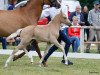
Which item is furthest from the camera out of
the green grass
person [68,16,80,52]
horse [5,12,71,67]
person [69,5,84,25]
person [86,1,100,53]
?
person [69,5,84,25]

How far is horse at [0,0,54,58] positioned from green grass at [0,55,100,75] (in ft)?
2.54

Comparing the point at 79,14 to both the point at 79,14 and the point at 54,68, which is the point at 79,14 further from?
the point at 54,68

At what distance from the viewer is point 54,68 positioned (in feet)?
46.1

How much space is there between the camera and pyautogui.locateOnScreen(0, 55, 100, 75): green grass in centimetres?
1276

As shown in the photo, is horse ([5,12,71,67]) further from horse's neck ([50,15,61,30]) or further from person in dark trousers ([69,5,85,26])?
person in dark trousers ([69,5,85,26])

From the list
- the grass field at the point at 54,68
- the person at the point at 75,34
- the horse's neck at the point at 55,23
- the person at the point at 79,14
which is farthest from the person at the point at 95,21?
the horse's neck at the point at 55,23

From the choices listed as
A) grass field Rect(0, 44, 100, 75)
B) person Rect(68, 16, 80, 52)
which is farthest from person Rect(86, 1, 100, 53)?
grass field Rect(0, 44, 100, 75)

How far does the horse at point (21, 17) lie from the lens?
15.0 metres

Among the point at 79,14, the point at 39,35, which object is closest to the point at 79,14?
the point at 79,14

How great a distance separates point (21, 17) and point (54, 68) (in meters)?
2.03

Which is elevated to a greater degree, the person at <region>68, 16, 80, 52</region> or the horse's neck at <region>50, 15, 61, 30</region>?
the horse's neck at <region>50, 15, 61, 30</region>

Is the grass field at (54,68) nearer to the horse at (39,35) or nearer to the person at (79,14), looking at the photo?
Result: the horse at (39,35)

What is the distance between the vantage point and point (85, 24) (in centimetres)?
2250

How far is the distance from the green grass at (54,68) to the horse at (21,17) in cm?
77
